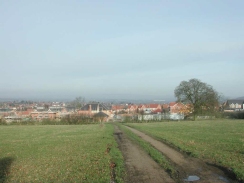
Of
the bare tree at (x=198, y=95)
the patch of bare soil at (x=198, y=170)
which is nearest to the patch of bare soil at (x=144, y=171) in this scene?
the patch of bare soil at (x=198, y=170)

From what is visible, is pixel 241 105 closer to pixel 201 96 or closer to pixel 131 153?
pixel 201 96

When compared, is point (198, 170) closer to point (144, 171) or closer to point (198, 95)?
point (144, 171)

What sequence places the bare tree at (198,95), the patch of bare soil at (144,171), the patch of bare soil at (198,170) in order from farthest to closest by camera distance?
the bare tree at (198,95) < the patch of bare soil at (144,171) < the patch of bare soil at (198,170)

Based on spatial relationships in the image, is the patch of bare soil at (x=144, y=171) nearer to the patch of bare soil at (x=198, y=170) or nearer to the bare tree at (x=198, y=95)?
the patch of bare soil at (x=198, y=170)

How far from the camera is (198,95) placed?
67750 mm

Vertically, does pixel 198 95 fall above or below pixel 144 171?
above

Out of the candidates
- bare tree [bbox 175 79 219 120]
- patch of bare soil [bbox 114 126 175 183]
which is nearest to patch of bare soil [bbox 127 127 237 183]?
→ patch of bare soil [bbox 114 126 175 183]

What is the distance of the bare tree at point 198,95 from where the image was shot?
6712 cm

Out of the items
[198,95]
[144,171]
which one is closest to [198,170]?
[144,171]

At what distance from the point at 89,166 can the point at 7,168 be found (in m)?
4.01

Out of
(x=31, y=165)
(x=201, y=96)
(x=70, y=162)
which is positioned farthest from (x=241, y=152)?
(x=201, y=96)

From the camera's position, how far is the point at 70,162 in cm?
1283

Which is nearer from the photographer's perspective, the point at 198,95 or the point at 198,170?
the point at 198,170

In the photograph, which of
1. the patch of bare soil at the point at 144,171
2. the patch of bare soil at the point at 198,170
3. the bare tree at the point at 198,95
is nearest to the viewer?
the patch of bare soil at the point at 198,170
